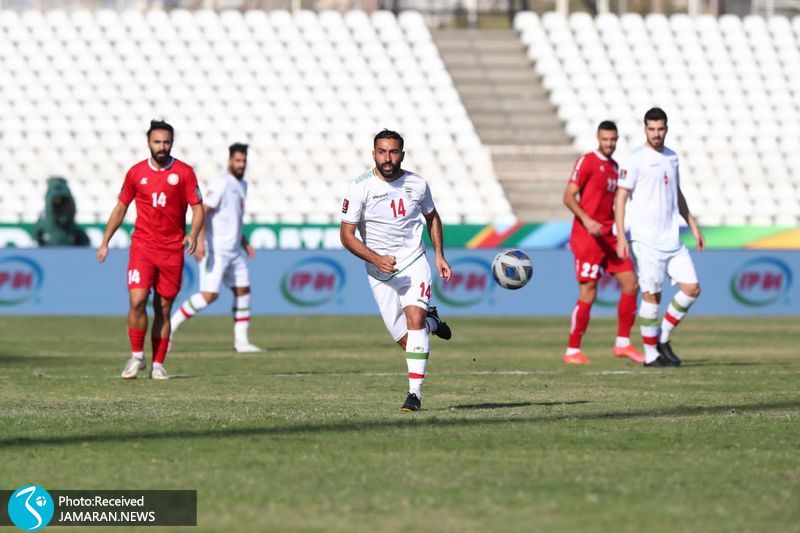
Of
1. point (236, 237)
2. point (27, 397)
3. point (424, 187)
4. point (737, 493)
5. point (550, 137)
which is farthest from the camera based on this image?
point (550, 137)

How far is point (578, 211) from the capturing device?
15570 mm

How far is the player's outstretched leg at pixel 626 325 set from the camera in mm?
16250

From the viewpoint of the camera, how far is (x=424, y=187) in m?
10.9

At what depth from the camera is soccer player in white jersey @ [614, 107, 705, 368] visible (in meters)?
15.4

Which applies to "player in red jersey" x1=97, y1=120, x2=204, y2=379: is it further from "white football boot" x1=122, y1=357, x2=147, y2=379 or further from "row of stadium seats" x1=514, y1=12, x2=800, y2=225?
"row of stadium seats" x1=514, y1=12, x2=800, y2=225

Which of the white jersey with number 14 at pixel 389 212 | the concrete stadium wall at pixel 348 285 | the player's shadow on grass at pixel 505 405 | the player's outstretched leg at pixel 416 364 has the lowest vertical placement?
the concrete stadium wall at pixel 348 285

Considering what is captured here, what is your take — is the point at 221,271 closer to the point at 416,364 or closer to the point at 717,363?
the point at 717,363

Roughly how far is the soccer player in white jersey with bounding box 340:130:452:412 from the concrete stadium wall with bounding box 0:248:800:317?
14.9 metres

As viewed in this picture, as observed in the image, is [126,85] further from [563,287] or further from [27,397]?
[27,397]

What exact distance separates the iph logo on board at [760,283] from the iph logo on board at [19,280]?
1249 centimetres

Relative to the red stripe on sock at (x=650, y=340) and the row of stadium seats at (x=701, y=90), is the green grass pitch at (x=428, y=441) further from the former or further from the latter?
the row of stadium seats at (x=701, y=90)

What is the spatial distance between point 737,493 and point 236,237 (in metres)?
12.1

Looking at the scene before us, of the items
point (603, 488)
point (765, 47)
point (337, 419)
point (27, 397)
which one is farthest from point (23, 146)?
point (603, 488)

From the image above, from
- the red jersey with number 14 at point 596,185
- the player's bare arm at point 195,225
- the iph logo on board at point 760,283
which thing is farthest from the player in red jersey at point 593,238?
the iph logo on board at point 760,283
